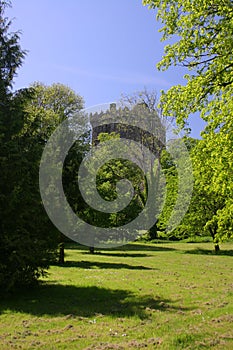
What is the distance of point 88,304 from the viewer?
10.6 meters

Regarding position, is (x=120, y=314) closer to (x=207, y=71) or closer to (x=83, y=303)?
(x=83, y=303)

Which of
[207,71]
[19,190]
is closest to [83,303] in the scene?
[19,190]

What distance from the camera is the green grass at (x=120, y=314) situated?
23.6 ft

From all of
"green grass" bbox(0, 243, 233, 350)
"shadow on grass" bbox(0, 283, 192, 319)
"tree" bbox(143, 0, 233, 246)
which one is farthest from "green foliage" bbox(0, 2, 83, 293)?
"tree" bbox(143, 0, 233, 246)

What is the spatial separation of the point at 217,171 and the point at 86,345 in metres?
5.97

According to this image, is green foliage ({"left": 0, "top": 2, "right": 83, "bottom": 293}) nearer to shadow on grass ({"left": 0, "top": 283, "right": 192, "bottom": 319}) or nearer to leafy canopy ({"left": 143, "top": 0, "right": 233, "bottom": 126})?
shadow on grass ({"left": 0, "top": 283, "right": 192, "bottom": 319})

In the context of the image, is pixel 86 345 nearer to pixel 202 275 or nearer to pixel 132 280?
pixel 132 280

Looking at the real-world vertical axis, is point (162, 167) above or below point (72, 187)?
above

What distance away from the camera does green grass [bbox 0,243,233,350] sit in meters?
7.21

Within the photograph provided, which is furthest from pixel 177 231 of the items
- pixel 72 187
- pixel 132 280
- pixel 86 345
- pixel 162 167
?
pixel 86 345

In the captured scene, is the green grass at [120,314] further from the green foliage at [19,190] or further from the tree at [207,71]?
the tree at [207,71]

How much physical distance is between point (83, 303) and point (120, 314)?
1.70 m

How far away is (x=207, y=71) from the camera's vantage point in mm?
9922

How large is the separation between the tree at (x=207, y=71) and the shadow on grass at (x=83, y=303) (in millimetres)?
3442
